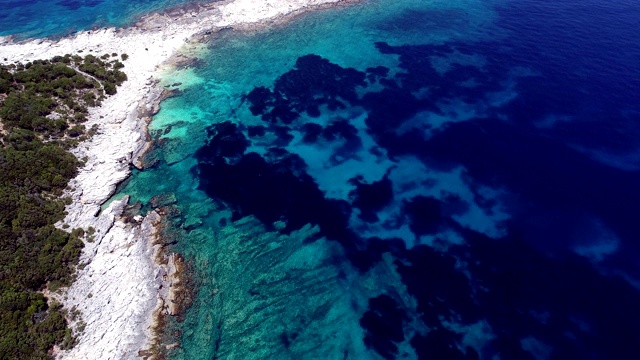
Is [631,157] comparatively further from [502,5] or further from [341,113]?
[502,5]

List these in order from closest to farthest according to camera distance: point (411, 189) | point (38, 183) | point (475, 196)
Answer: point (38, 183) → point (475, 196) → point (411, 189)

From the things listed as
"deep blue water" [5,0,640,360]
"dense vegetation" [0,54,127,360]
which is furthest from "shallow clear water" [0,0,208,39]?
"deep blue water" [5,0,640,360]

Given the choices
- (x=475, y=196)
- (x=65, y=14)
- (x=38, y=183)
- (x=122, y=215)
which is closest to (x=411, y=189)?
(x=475, y=196)

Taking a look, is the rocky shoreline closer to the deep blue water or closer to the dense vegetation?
the dense vegetation

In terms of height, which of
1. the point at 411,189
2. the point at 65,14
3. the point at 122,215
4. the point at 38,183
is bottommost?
the point at 411,189

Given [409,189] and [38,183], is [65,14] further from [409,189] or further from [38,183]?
[409,189]

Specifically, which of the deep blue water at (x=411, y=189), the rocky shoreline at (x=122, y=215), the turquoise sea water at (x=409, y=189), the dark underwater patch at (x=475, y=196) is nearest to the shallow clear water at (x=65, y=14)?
the rocky shoreline at (x=122, y=215)
